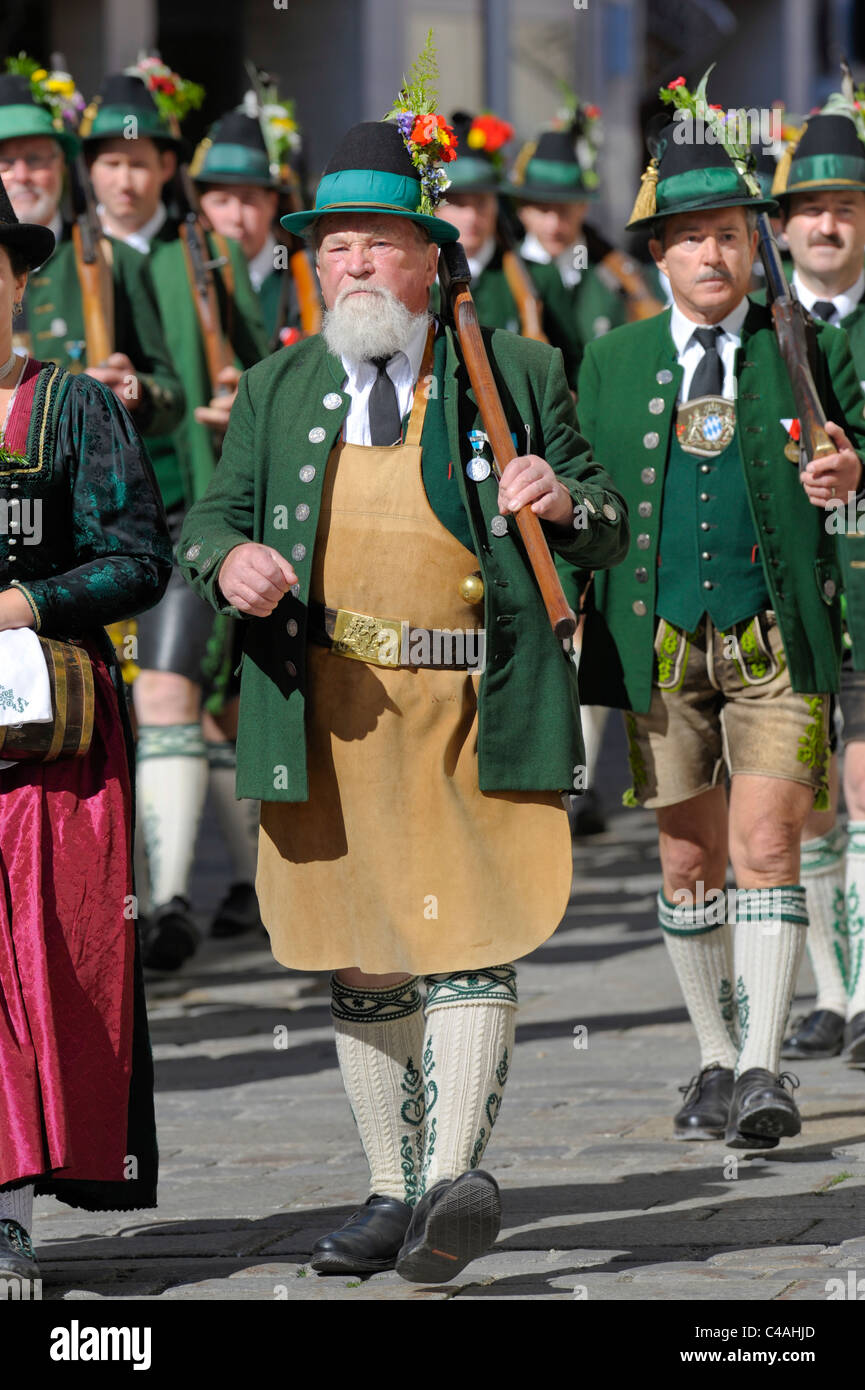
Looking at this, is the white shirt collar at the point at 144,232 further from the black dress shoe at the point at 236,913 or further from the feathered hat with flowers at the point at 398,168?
the feathered hat with flowers at the point at 398,168

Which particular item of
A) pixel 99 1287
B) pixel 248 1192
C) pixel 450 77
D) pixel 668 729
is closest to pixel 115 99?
pixel 668 729

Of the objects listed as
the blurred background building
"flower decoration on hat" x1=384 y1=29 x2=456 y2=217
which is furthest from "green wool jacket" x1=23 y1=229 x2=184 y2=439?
the blurred background building

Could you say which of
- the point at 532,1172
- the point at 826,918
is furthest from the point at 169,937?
the point at 532,1172

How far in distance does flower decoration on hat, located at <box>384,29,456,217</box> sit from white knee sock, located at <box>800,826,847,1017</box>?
110 inches

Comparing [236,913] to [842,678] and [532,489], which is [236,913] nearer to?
[842,678]

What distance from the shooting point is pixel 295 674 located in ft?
16.3

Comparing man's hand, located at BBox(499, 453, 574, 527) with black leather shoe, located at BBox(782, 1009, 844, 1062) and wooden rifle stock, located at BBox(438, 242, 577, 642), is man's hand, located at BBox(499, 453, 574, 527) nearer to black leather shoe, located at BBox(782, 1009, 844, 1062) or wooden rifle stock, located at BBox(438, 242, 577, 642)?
wooden rifle stock, located at BBox(438, 242, 577, 642)

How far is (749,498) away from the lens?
6.13 meters

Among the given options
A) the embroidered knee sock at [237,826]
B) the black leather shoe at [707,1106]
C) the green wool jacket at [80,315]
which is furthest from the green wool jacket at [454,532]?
the embroidered knee sock at [237,826]

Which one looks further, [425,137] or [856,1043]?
[856,1043]

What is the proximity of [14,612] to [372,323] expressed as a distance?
878 millimetres

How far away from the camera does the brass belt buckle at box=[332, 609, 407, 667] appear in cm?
500

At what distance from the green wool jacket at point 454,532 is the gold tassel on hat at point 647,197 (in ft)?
4.07
